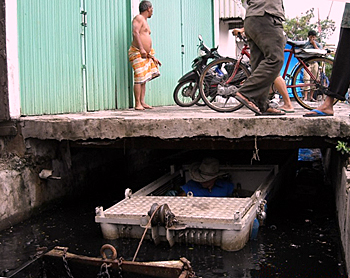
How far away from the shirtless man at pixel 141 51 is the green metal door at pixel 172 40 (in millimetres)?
1329

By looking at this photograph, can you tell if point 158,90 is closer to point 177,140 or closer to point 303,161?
point 303,161

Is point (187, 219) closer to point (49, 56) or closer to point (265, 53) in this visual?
point (265, 53)

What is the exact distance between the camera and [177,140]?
4797 mm

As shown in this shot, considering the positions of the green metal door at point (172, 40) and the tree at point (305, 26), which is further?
the tree at point (305, 26)

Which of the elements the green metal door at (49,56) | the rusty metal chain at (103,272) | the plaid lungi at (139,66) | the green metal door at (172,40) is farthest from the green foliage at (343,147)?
the green metal door at (172,40)

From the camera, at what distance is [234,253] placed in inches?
159

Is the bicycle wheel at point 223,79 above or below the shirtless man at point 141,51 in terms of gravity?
below

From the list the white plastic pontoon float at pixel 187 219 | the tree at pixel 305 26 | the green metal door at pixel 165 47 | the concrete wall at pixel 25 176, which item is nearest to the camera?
the white plastic pontoon float at pixel 187 219

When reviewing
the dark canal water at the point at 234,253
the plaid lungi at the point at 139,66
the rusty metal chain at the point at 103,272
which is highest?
the plaid lungi at the point at 139,66

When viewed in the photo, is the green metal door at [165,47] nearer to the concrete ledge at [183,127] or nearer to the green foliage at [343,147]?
the concrete ledge at [183,127]

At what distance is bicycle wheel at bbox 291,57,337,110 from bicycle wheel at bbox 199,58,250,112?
815 millimetres

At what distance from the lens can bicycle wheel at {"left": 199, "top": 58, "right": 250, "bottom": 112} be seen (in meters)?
6.02

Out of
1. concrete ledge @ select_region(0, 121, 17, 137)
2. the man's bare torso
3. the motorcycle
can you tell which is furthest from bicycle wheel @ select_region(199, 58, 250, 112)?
concrete ledge @ select_region(0, 121, 17, 137)

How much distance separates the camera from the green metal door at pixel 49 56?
17.6 ft
